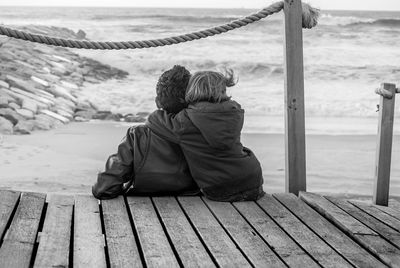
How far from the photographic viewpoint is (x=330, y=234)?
11.0ft

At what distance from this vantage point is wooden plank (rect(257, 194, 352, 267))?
2.93m

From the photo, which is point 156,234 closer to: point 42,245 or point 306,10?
point 42,245

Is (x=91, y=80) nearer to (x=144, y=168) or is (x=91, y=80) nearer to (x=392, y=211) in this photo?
(x=144, y=168)

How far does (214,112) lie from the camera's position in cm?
387

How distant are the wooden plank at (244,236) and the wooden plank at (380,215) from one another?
2.40ft

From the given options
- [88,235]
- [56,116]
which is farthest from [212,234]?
[56,116]

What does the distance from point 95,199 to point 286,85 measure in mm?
1282

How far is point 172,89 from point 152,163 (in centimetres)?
42

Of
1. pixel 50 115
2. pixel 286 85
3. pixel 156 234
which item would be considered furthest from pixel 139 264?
pixel 50 115

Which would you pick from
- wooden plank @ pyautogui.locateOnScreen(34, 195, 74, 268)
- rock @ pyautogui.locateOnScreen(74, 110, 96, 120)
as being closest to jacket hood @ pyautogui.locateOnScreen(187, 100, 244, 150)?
wooden plank @ pyautogui.locateOnScreen(34, 195, 74, 268)

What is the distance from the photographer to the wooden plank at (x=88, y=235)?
2.84m

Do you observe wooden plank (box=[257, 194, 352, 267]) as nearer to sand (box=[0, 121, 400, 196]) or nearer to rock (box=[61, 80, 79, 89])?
sand (box=[0, 121, 400, 196])

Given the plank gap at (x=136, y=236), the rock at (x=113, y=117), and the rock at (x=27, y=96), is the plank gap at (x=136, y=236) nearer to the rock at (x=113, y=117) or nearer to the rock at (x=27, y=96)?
the rock at (x=113, y=117)

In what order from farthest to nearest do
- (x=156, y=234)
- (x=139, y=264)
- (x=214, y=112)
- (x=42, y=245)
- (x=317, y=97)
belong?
(x=317, y=97)
(x=214, y=112)
(x=156, y=234)
(x=42, y=245)
(x=139, y=264)
